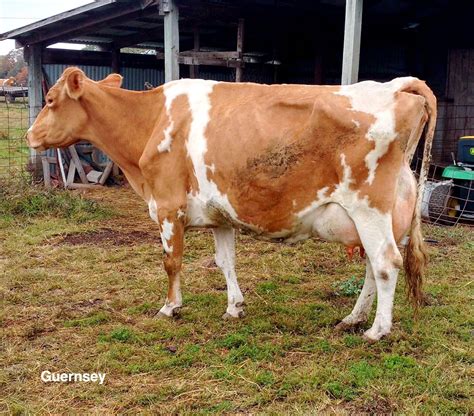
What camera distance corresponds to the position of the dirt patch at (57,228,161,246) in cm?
724

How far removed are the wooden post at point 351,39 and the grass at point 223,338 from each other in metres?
2.02

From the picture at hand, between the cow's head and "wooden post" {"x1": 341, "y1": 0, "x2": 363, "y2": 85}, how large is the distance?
2.95 m

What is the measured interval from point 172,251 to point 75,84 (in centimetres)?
161

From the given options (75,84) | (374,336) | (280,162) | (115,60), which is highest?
(115,60)

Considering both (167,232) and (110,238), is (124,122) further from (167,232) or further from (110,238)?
(110,238)

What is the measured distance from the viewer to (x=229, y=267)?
484 cm

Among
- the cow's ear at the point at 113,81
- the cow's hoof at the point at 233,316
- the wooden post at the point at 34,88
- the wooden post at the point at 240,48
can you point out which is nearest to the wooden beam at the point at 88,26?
the wooden post at the point at 34,88

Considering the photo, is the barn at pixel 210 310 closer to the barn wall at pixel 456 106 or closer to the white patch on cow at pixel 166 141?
the white patch on cow at pixel 166 141

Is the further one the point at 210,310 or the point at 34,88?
the point at 34,88

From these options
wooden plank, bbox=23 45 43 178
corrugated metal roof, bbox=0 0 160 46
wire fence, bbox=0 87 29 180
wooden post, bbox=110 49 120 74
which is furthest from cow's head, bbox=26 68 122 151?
A: wooden post, bbox=110 49 120 74

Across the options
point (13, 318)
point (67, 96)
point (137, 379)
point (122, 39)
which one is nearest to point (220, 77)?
point (122, 39)

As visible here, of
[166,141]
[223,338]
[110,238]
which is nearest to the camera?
[223,338]

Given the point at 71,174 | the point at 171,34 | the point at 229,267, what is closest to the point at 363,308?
the point at 229,267

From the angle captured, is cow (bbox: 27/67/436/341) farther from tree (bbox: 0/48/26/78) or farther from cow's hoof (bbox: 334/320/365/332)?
tree (bbox: 0/48/26/78)
